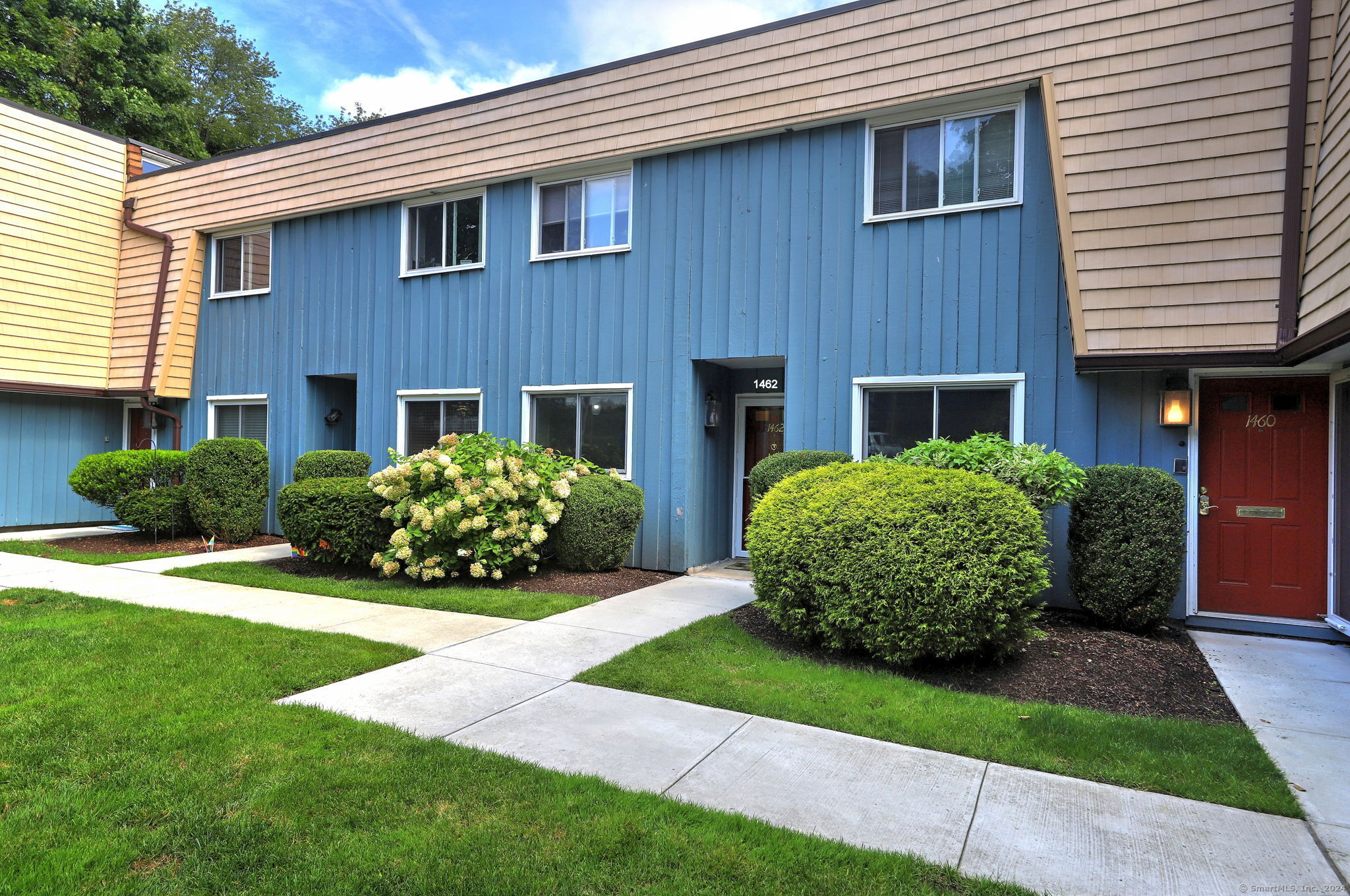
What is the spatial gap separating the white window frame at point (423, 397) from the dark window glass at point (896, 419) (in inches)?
205

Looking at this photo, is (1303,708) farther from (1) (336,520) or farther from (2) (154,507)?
(2) (154,507)

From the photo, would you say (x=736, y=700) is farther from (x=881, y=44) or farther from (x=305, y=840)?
(x=881, y=44)

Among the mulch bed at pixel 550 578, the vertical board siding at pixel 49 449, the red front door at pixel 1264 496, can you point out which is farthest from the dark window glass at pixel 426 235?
the red front door at pixel 1264 496

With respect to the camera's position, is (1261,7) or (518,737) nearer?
(518,737)

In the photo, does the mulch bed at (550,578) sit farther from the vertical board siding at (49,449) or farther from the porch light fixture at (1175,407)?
the vertical board siding at (49,449)

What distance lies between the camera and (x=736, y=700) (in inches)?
163

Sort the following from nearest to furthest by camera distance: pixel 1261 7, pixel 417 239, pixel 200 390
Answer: pixel 1261 7 → pixel 417 239 → pixel 200 390

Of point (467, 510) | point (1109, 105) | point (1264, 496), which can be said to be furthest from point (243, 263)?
point (1264, 496)

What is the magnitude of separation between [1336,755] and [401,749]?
15.0 feet

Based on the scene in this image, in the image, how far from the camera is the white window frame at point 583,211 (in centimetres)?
888

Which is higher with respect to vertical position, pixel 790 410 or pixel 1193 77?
pixel 1193 77

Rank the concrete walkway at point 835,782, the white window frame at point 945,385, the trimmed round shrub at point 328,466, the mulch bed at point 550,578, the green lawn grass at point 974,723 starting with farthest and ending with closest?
the trimmed round shrub at point 328,466
the mulch bed at point 550,578
the white window frame at point 945,385
the green lawn grass at point 974,723
the concrete walkway at point 835,782

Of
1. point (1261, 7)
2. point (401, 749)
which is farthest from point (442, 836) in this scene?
point (1261, 7)

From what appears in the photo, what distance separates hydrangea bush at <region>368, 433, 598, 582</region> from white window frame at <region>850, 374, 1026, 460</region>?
3.14m
